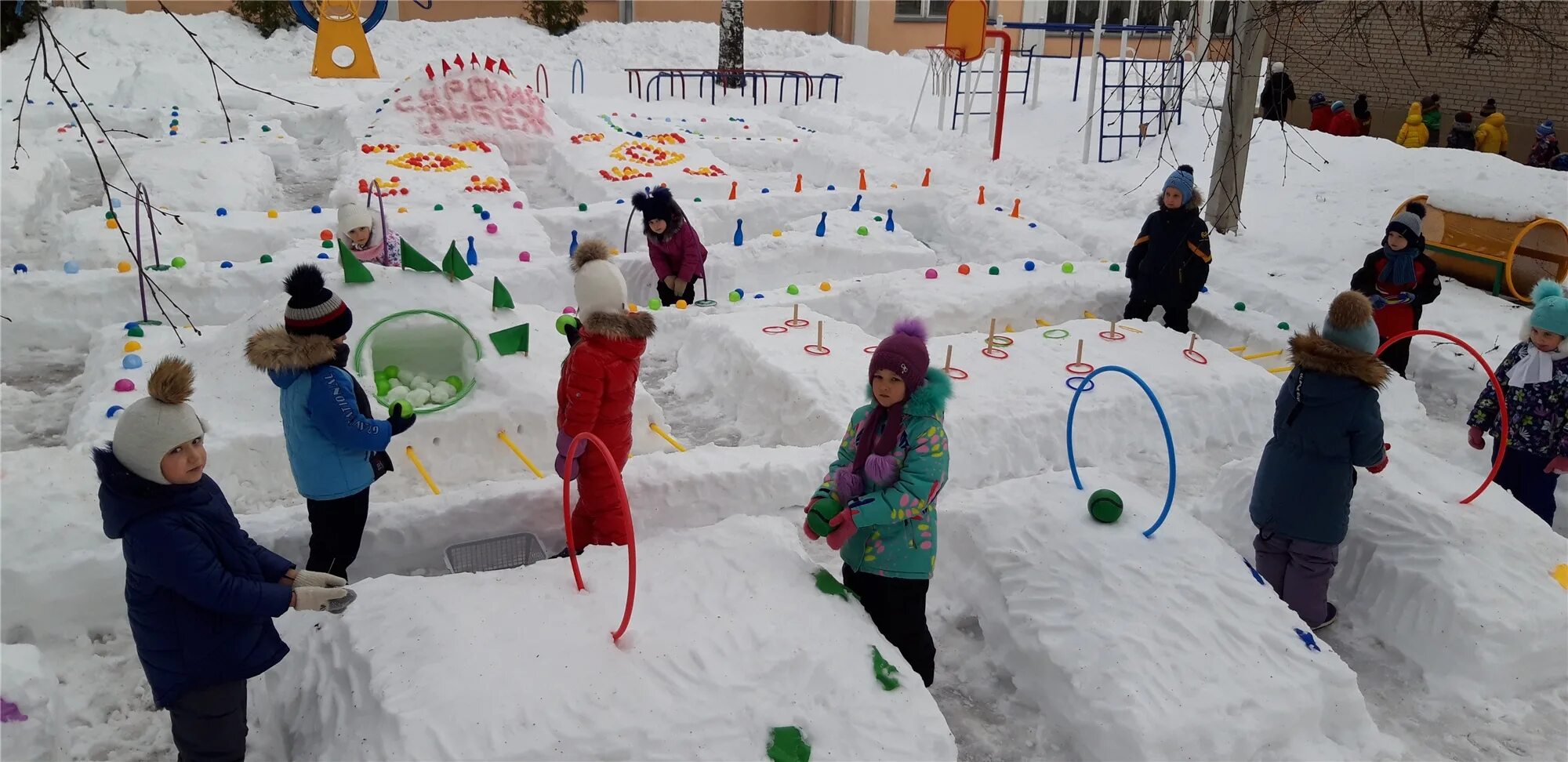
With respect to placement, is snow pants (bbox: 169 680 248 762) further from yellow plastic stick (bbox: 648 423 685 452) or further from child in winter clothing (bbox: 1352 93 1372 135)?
child in winter clothing (bbox: 1352 93 1372 135)

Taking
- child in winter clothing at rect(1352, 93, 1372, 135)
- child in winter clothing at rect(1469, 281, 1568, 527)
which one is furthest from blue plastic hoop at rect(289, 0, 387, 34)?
child in winter clothing at rect(1469, 281, 1568, 527)

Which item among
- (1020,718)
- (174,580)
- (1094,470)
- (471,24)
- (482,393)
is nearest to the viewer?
(174,580)

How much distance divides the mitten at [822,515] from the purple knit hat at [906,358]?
0.50 meters

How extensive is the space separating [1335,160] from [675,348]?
27.0 feet

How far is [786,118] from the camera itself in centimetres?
1828

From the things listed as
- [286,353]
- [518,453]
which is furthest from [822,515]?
[518,453]

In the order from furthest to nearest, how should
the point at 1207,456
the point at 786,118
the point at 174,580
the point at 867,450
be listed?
the point at 786,118 → the point at 1207,456 → the point at 867,450 → the point at 174,580

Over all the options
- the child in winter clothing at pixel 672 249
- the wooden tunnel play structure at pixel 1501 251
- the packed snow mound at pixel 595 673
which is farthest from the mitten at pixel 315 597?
the wooden tunnel play structure at pixel 1501 251

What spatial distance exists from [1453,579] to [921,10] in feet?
80.5

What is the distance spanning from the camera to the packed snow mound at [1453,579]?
3.81 meters

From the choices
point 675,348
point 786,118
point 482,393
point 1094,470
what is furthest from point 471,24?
point 1094,470

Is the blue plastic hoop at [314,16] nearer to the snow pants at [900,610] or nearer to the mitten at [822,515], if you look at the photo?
the mitten at [822,515]

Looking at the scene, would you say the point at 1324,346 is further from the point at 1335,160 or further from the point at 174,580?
the point at 1335,160

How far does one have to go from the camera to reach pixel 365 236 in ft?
18.7
